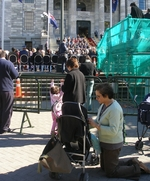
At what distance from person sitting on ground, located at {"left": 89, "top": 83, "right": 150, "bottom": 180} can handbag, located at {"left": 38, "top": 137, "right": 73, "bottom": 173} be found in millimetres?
661

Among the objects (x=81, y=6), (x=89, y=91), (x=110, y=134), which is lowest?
(x=110, y=134)

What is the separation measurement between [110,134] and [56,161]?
931 mm

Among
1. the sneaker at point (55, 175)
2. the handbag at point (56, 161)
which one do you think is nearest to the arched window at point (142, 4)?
the sneaker at point (55, 175)

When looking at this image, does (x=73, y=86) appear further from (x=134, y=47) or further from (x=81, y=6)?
(x=81, y=6)

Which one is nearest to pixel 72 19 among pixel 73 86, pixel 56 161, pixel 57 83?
pixel 57 83

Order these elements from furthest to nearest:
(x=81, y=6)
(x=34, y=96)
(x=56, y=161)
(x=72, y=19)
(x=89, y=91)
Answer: (x=81, y=6), (x=72, y=19), (x=89, y=91), (x=34, y=96), (x=56, y=161)

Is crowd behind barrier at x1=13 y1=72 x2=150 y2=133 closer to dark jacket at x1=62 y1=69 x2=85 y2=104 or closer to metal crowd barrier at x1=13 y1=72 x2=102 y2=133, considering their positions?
metal crowd barrier at x1=13 y1=72 x2=102 y2=133

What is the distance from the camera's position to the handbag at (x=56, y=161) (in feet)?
14.6

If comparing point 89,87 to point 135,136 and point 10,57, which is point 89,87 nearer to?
A: point 135,136

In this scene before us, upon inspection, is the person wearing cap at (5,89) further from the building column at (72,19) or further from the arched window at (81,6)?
the arched window at (81,6)

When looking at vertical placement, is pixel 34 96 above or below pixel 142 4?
below

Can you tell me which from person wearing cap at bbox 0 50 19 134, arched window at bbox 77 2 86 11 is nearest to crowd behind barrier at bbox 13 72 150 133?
person wearing cap at bbox 0 50 19 134

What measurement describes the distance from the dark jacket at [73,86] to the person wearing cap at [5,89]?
1780 mm

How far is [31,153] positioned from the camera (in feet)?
20.5
